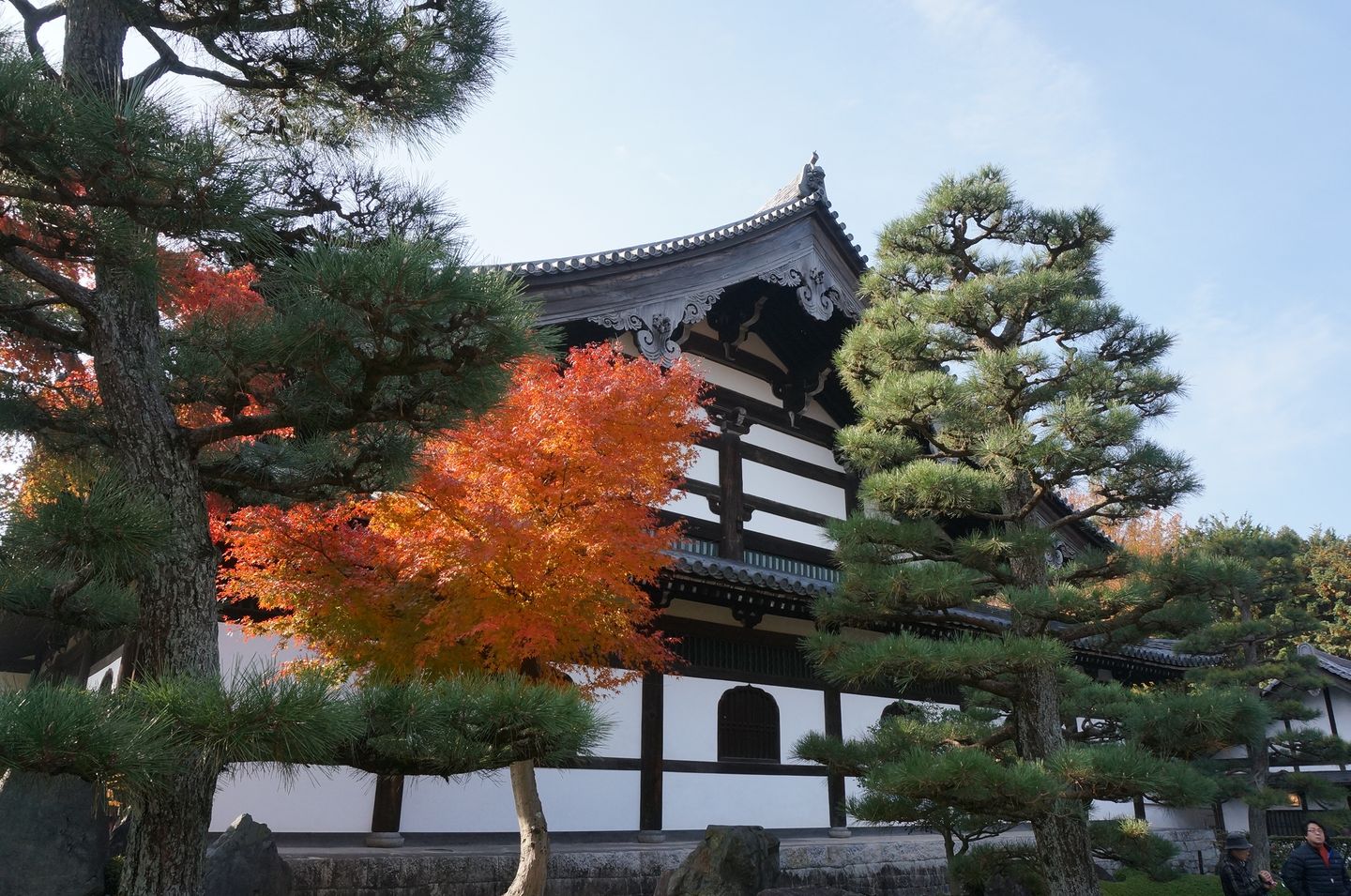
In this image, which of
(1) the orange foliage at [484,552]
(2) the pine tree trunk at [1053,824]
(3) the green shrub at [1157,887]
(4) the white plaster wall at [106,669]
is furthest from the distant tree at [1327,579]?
(4) the white plaster wall at [106,669]

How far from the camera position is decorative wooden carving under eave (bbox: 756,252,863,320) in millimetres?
13289

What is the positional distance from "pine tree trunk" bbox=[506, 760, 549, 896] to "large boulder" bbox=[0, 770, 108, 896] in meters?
2.99

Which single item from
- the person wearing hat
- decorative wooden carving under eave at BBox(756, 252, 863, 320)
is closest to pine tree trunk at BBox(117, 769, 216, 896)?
the person wearing hat

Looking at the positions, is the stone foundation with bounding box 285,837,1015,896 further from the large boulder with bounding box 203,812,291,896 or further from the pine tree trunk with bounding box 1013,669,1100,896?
the pine tree trunk with bounding box 1013,669,1100,896

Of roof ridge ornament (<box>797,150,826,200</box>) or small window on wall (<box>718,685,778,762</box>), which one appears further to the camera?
roof ridge ornament (<box>797,150,826,200</box>)

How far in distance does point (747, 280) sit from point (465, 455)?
680 centimetres

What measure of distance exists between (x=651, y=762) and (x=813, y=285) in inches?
281

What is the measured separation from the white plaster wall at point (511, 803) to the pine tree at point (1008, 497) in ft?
11.7

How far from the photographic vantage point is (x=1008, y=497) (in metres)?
8.48

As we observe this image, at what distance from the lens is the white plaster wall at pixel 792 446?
528 inches

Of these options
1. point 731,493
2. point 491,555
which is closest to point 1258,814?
point 731,493

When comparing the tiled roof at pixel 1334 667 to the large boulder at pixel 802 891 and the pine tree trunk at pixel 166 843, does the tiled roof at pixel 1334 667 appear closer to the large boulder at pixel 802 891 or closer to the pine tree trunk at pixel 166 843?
the large boulder at pixel 802 891

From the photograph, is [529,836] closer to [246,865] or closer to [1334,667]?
[246,865]

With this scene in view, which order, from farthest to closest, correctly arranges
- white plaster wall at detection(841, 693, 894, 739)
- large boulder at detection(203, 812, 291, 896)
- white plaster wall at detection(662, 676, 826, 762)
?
white plaster wall at detection(841, 693, 894, 739) < white plaster wall at detection(662, 676, 826, 762) < large boulder at detection(203, 812, 291, 896)
